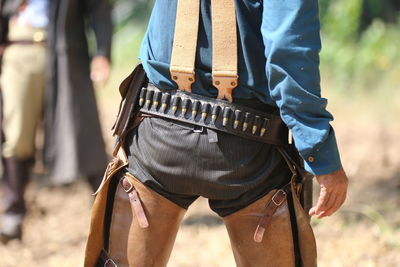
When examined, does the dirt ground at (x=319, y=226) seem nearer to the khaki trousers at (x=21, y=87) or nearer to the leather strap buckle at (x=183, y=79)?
the khaki trousers at (x=21, y=87)

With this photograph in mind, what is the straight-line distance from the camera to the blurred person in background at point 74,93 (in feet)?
17.0

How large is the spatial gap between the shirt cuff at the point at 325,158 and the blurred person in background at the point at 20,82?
3022mm

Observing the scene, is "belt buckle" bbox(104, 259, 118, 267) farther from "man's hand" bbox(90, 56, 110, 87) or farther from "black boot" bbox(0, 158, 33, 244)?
"black boot" bbox(0, 158, 33, 244)

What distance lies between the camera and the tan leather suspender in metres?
2.66

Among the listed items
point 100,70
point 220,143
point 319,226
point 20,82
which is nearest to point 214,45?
point 220,143

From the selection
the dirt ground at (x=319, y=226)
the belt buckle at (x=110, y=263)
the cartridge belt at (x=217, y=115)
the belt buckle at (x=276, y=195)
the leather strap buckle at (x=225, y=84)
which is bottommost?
the dirt ground at (x=319, y=226)

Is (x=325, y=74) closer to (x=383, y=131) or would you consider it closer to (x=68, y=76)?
(x=383, y=131)

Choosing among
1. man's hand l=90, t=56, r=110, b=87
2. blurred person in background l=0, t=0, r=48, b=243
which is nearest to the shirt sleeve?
man's hand l=90, t=56, r=110, b=87

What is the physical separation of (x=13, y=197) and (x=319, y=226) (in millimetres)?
2141

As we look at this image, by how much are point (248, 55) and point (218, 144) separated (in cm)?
34

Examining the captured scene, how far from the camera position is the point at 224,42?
2668 millimetres

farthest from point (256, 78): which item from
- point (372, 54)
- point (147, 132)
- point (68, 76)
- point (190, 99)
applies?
point (372, 54)

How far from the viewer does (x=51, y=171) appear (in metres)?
5.40

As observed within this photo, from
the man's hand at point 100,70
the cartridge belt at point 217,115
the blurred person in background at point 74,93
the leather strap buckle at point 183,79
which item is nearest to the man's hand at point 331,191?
the cartridge belt at point 217,115
